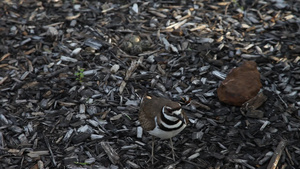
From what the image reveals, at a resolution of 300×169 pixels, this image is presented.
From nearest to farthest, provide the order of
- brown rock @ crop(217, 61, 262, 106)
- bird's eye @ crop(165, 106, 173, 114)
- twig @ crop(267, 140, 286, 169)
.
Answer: bird's eye @ crop(165, 106, 173, 114) < twig @ crop(267, 140, 286, 169) < brown rock @ crop(217, 61, 262, 106)

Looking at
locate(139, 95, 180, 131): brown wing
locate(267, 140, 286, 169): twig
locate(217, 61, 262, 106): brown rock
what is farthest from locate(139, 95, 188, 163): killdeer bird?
locate(267, 140, 286, 169): twig

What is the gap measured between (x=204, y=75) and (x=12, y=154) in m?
3.34

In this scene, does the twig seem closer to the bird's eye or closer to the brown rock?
the brown rock

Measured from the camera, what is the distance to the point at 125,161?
17.5 feet

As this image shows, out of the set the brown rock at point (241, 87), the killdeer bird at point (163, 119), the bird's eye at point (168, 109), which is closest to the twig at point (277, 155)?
the brown rock at point (241, 87)

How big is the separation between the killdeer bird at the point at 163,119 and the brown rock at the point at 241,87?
108 centimetres

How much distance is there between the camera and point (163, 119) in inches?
197

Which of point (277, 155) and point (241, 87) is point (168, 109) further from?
point (277, 155)

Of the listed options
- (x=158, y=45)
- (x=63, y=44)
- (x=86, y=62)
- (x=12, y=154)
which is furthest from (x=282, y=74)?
(x=12, y=154)

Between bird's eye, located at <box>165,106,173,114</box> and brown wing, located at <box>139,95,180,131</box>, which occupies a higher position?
bird's eye, located at <box>165,106,173,114</box>

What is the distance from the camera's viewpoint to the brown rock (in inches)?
230

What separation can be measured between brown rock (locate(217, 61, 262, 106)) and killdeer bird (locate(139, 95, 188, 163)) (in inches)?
42.4

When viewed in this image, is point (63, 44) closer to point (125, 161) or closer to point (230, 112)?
point (125, 161)

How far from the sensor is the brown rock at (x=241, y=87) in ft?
19.2
